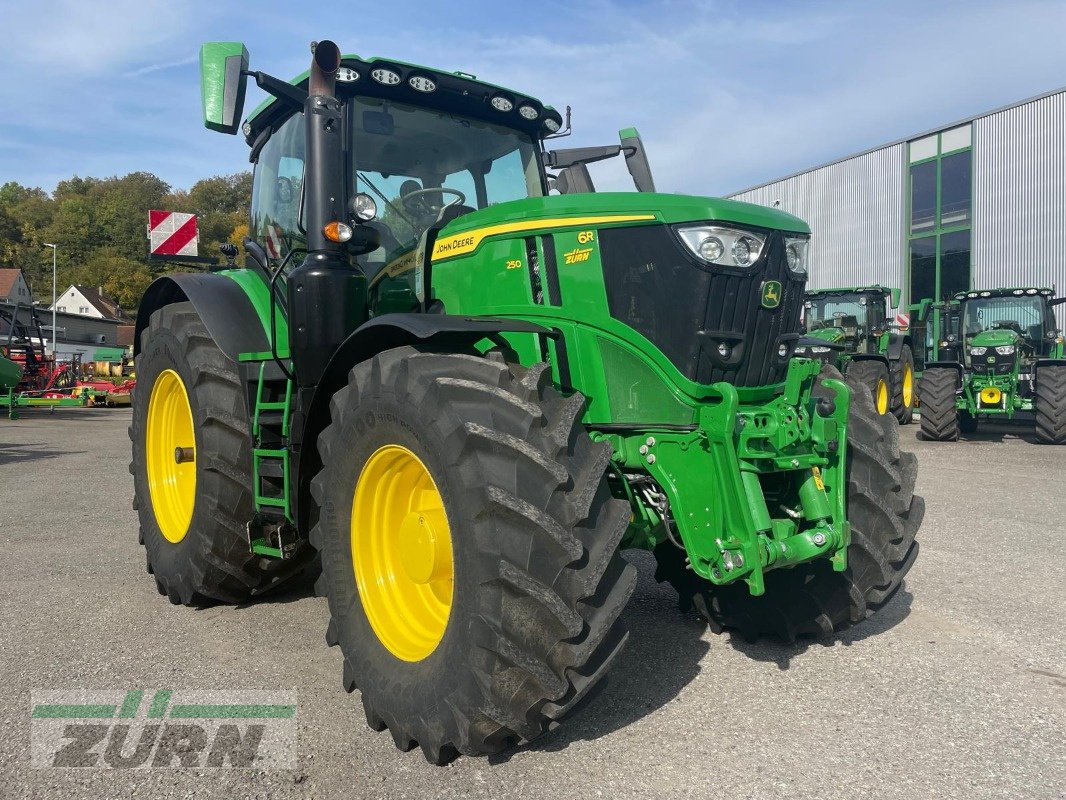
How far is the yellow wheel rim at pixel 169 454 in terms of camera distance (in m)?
4.40

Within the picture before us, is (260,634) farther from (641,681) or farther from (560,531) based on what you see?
(560,531)

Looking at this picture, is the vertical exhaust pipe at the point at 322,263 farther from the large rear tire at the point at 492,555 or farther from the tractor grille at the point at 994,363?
the tractor grille at the point at 994,363

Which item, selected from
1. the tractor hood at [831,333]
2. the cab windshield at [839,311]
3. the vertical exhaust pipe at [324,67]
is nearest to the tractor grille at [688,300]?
the vertical exhaust pipe at [324,67]

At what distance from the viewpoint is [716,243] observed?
2773 millimetres

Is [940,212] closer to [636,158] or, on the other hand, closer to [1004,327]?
[1004,327]

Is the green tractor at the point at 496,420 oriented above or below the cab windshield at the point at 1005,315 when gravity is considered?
below

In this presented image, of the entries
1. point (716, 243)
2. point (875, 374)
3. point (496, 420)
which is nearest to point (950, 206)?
point (875, 374)

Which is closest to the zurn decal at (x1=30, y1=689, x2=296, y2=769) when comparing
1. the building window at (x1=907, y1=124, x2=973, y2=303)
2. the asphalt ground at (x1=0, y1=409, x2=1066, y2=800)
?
the asphalt ground at (x1=0, y1=409, x2=1066, y2=800)

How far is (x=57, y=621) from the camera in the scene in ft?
12.5

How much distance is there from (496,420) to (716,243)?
102cm

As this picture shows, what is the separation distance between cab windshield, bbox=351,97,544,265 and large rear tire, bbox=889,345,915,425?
12.3 meters

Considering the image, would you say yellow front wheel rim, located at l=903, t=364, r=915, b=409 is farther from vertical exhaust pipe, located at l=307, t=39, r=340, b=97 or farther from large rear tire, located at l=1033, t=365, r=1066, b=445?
vertical exhaust pipe, located at l=307, t=39, r=340, b=97

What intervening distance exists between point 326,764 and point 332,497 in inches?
35.1

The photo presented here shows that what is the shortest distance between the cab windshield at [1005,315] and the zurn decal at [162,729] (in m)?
14.3
